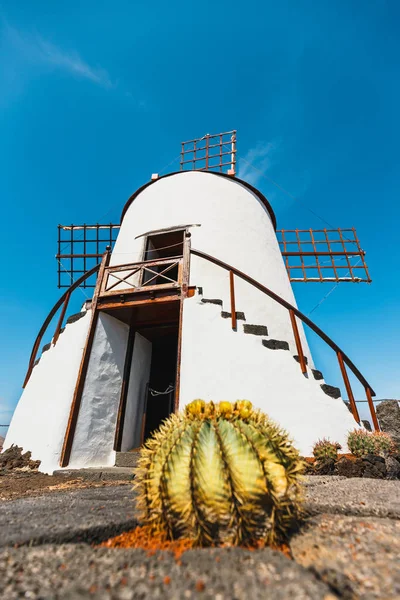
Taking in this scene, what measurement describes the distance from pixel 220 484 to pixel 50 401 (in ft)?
20.0

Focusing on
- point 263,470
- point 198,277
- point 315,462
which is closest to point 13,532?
point 263,470

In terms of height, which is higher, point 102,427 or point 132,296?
point 132,296

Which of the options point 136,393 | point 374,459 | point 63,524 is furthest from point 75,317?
point 374,459

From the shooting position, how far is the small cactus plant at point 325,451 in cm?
432

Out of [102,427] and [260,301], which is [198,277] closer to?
[260,301]

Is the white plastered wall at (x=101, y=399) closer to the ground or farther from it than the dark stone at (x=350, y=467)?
farther from it

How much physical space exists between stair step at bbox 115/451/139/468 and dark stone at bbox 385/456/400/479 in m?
4.66

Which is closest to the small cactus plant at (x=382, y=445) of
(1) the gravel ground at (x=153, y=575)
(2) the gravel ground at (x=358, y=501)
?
(2) the gravel ground at (x=358, y=501)

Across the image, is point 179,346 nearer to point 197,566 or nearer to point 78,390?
point 78,390

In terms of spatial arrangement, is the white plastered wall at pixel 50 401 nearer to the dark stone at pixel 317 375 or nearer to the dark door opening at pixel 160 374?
the dark door opening at pixel 160 374

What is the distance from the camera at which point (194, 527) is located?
4.18 feet

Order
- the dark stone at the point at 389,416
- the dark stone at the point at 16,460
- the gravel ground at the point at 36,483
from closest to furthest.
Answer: the gravel ground at the point at 36,483 → the dark stone at the point at 16,460 → the dark stone at the point at 389,416

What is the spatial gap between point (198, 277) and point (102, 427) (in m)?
4.31

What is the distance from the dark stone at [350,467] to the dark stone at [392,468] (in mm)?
419
